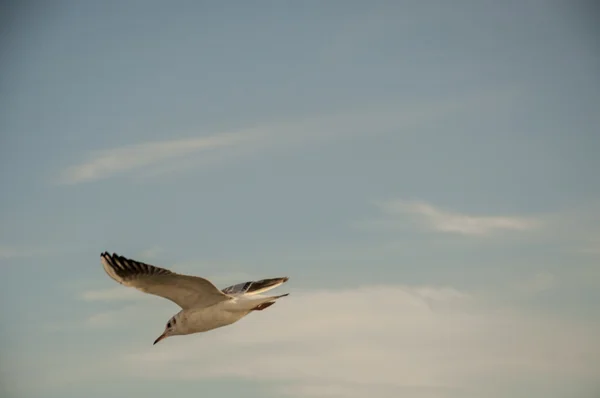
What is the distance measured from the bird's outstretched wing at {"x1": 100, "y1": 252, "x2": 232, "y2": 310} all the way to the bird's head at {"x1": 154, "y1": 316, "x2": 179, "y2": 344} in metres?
1.36

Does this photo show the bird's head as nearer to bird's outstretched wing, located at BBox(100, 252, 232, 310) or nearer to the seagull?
the seagull

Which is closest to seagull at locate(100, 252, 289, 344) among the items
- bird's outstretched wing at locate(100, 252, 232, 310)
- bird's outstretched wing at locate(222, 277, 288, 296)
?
bird's outstretched wing at locate(100, 252, 232, 310)

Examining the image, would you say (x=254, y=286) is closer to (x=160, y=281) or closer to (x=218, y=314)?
(x=218, y=314)

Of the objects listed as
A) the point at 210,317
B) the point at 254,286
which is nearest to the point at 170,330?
the point at 210,317

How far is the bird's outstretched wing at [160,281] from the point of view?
3541 centimetres

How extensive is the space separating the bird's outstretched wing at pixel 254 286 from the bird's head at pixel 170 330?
2070 millimetres

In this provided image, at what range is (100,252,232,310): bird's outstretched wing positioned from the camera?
35.4 metres

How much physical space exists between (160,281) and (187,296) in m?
1.21

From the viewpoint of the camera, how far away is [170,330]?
38250mm

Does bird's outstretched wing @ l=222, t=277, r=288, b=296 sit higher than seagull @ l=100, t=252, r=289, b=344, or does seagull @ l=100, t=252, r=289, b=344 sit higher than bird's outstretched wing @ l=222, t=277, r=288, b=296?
bird's outstretched wing @ l=222, t=277, r=288, b=296

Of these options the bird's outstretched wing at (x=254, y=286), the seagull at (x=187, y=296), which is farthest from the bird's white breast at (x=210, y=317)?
the bird's outstretched wing at (x=254, y=286)

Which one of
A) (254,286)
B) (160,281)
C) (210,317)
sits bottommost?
(210,317)

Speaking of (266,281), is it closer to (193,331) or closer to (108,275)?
(193,331)

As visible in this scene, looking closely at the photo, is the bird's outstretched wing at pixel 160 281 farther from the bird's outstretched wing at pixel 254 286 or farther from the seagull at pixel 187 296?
the bird's outstretched wing at pixel 254 286
